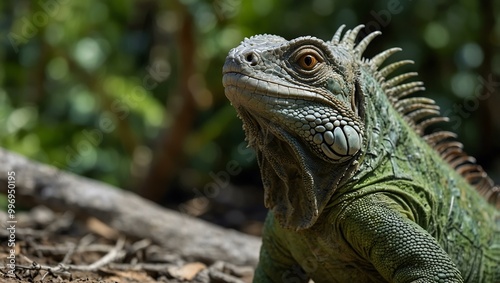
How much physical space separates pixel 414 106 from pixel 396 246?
5.42ft

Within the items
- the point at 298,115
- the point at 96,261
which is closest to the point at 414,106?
the point at 298,115

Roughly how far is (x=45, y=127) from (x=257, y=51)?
28.6 feet

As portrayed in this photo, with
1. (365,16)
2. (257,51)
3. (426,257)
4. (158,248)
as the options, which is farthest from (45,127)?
(426,257)

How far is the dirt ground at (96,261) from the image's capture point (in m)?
5.45

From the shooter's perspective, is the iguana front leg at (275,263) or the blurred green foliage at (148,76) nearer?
the iguana front leg at (275,263)

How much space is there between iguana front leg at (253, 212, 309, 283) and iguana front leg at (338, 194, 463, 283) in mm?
1073

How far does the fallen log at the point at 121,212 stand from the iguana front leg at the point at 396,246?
10.4 ft

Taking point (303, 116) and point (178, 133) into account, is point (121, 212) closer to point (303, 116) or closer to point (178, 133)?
point (178, 133)

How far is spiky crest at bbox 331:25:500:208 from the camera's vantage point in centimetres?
540

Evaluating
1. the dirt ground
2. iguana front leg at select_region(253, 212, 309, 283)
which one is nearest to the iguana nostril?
iguana front leg at select_region(253, 212, 309, 283)

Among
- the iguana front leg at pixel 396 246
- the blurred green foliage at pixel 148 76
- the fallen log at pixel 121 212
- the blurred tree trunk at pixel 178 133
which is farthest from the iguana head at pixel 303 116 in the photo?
the blurred green foliage at pixel 148 76

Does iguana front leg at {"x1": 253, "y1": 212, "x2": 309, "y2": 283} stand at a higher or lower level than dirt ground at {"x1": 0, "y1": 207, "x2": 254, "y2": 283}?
higher

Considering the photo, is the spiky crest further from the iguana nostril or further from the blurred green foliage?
the blurred green foliage

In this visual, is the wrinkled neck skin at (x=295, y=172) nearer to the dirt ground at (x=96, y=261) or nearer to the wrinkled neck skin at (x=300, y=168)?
the wrinkled neck skin at (x=300, y=168)
